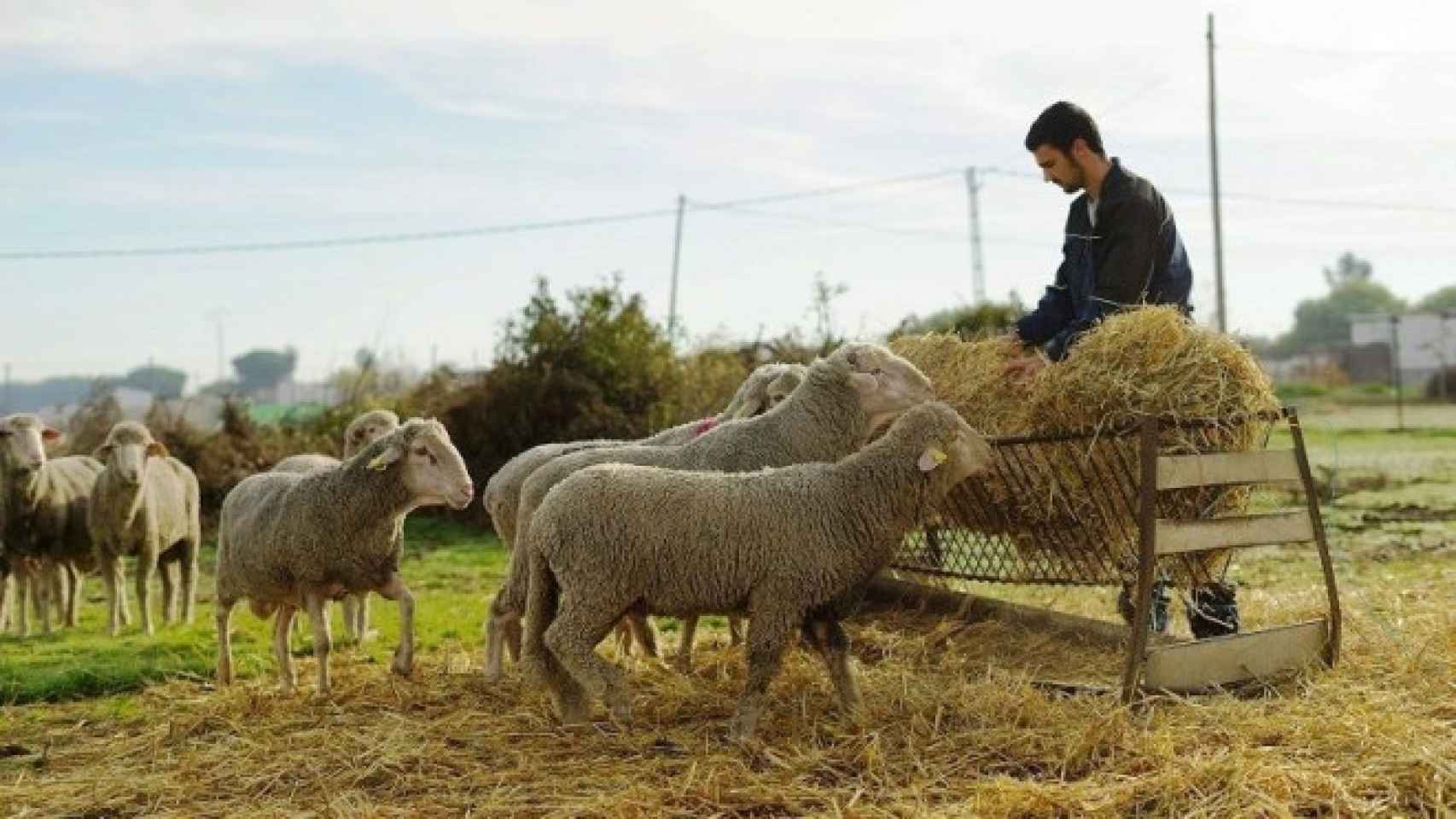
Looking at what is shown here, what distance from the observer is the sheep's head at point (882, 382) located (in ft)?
25.8

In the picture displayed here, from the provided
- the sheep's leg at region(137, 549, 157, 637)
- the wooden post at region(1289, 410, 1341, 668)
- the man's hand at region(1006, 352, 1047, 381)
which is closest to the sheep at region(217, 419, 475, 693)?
the man's hand at region(1006, 352, 1047, 381)

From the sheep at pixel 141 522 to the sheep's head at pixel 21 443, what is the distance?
512 millimetres

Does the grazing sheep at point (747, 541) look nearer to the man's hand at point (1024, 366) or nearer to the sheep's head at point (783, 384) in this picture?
the man's hand at point (1024, 366)

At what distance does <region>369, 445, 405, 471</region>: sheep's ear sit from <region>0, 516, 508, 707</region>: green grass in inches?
71.4

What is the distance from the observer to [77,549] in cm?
1319

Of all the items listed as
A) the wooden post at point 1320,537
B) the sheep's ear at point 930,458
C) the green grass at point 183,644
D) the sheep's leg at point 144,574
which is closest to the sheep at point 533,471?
the green grass at point 183,644

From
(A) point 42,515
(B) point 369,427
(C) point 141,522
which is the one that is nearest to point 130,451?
(C) point 141,522

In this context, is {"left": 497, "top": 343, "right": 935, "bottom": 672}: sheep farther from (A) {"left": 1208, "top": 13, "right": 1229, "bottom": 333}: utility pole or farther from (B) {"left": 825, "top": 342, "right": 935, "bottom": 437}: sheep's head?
(A) {"left": 1208, "top": 13, "right": 1229, "bottom": 333}: utility pole

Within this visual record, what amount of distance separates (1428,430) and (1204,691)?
2726 centimetres

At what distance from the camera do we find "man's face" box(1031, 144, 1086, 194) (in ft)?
25.0

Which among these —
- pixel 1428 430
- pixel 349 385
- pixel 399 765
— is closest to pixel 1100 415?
pixel 399 765

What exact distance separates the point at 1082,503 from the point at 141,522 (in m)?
8.63

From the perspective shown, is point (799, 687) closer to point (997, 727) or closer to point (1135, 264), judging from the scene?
point (997, 727)

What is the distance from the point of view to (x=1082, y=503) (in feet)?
23.4
